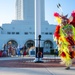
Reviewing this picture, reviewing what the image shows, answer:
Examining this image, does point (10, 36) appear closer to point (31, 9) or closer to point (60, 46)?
point (31, 9)

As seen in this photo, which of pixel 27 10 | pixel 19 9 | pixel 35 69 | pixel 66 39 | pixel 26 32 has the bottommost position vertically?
pixel 35 69

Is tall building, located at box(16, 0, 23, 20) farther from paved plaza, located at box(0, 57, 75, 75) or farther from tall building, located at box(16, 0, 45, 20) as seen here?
paved plaza, located at box(0, 57, 75, 75)

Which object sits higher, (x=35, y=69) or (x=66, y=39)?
(x=66, y=39)

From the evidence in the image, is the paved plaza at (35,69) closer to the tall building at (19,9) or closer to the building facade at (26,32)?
the building facade at (26,32)

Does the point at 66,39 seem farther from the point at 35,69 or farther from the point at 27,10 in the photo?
the point at 27,10

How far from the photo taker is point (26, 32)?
286 feet

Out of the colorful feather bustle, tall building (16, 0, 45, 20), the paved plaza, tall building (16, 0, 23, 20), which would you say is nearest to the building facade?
tall building (16, 0, 45, 20)

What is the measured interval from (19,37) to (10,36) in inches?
97.5

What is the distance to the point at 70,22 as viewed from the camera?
51.3ft

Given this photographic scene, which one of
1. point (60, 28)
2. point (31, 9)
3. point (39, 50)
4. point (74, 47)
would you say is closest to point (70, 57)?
point (74, 47)

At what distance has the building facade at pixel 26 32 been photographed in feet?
263

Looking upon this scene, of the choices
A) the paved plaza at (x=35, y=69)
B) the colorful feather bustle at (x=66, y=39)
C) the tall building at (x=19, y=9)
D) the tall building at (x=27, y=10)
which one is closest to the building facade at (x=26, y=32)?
the tall building at (x=27, y=10)

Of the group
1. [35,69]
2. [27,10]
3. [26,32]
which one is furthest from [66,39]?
[27,10]

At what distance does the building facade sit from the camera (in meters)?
80.1
